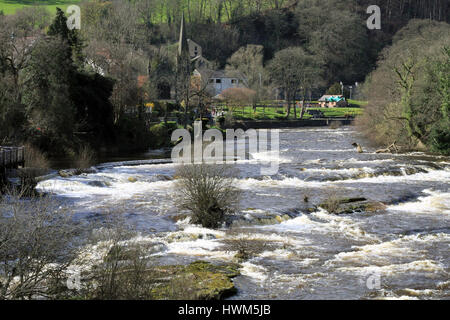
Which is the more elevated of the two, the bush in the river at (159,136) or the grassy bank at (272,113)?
the grassy bank at (272,113)

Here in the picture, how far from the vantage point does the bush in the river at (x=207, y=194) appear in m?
22.6

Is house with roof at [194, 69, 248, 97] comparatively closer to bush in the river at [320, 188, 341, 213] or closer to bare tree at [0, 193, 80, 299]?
bush in the river at [320, 188, 341, 213]

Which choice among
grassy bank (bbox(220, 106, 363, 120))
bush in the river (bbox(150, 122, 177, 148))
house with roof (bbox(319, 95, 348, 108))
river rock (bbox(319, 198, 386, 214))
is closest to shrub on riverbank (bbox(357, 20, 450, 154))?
bush in the river (bbox(150, 122, 177, 148))

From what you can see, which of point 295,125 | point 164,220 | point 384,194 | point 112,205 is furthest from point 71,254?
point 295,125

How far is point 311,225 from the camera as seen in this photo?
23.9 metres

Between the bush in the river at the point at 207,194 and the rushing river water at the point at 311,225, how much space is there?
27.6 inches

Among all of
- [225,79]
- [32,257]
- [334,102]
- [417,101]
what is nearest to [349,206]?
[32,257]

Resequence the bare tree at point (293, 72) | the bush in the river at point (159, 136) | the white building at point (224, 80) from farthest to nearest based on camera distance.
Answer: the white building at point (224, 80) < the bare tree at point (293, 72) < the bush in the river at point (159, 136)

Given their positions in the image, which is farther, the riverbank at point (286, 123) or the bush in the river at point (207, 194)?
the riverbank at point (286, 123)

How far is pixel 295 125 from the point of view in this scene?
286 ft

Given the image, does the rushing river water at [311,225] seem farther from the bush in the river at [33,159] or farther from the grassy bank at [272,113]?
the grassy bank at [272,113]

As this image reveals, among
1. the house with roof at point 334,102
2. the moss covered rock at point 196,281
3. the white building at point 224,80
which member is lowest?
the moss covered rock at point 196,281

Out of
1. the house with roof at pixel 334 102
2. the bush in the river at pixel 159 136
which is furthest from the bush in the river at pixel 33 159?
the house with roof at pixel 334 102

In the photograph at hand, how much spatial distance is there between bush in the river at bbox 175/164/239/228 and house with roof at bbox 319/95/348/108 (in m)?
99.6
